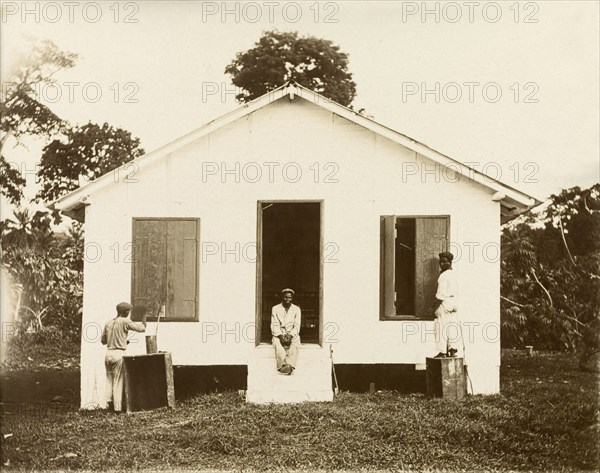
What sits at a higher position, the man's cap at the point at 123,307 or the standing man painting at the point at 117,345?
the man's cap at the point at 123,307

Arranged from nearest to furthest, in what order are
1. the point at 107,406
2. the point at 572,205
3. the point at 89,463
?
the point at 89,463
the point at 107,406
the point at 572,205

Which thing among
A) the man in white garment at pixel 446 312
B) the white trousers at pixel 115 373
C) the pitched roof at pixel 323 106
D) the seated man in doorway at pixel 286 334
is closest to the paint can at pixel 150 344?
the white trousers at pixel 115 373

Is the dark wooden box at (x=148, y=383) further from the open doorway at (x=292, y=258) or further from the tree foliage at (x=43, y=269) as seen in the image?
the tree foliage at (x=43, y=269)

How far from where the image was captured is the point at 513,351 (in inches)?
817

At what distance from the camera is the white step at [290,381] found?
11555 millimetres

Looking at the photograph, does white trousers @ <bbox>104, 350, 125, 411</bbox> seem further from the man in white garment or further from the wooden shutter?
the man in white garment

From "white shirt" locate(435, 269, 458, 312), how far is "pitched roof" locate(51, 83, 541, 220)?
1.52 m

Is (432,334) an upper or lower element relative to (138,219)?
lower

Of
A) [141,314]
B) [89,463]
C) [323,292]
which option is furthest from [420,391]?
[89,463]

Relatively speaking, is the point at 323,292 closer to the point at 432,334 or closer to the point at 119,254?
the point at 432,334

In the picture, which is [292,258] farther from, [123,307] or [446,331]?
[123,307]

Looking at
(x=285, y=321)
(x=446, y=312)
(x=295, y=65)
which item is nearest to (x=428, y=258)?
(x=446, y=312)

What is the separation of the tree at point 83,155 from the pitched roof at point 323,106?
7417mm

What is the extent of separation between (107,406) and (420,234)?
219 inches
